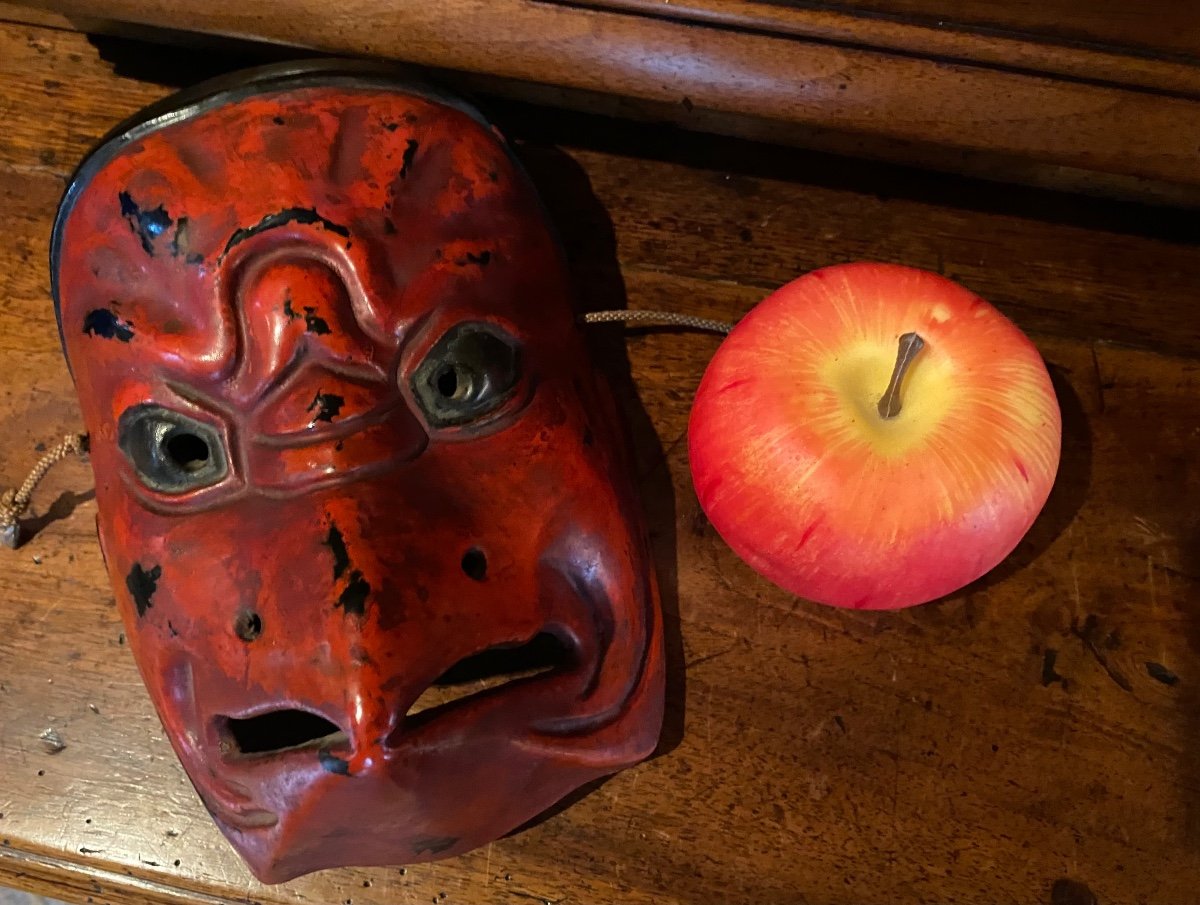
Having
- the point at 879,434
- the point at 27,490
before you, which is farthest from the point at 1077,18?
the point at 27,490

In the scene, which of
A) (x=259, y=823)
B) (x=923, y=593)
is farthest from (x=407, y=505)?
(x=923, y=593)

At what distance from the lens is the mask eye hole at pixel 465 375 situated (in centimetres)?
54

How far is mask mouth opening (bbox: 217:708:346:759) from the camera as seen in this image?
1.80 ft

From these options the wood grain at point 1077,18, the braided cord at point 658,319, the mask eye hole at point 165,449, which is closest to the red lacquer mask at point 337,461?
the mask eye hole at point 165,449

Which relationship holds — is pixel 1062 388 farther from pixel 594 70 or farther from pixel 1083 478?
A: pixel 594 70

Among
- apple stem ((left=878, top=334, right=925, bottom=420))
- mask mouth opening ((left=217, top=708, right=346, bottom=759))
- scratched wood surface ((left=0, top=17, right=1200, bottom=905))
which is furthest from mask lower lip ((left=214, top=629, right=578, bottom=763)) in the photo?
apple stem ((left=878, top=334, right=925, bottom=420))

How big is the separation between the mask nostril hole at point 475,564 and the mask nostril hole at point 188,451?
0.50 feet

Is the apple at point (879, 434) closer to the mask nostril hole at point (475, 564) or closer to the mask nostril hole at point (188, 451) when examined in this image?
the mask nostril hole at point (475, 564)

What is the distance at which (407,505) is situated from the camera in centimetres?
52

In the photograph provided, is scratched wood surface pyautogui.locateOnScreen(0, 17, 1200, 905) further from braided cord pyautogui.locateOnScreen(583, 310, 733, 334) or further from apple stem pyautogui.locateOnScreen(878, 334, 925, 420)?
apple stem pyautogui.locateOnScreen(878, 334, 925, 420)

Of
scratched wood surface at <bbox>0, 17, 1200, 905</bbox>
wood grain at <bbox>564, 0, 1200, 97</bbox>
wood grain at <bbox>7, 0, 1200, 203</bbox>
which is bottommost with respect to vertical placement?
scratched wood surface at <bbox>0, 17, 1200, 905</bbox>

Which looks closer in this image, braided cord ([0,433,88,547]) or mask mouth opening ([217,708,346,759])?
mask mouth opening ([217,708,346,759])

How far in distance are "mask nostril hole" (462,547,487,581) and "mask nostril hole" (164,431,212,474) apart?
0.15 m

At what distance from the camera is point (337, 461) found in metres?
0.51
